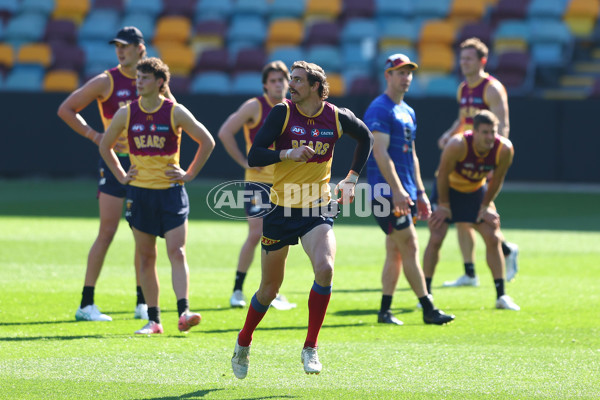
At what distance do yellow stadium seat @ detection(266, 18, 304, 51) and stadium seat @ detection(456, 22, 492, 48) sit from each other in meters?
4.40

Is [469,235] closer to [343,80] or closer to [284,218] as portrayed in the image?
[284,218]

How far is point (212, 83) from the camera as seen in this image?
24.7 meters

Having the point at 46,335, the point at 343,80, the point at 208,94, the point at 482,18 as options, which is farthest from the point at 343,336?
the point at 482,18

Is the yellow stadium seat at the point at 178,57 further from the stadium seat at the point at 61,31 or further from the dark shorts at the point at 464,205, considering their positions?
the dark shorts at the point at 464,205

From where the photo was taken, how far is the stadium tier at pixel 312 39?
23.8m

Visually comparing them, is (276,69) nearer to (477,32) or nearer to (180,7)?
(477,32)

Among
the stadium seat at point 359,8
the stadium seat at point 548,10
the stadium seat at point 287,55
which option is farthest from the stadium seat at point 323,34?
the stadium seat at point 548,10

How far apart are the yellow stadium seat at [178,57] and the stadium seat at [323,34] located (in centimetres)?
332

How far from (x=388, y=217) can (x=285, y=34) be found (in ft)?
59.2

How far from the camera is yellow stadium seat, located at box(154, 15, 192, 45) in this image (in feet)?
85.5

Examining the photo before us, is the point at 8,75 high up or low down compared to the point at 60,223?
up

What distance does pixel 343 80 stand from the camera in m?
24.3

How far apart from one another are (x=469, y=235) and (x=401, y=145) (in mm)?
2575

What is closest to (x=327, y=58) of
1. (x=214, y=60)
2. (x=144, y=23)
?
(x=214, y=60)
